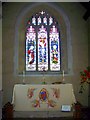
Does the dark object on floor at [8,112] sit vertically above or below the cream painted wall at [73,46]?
below

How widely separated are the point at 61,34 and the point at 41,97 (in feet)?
8.78

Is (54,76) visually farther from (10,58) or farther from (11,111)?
(11,111)

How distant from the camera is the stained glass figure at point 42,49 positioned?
859 cm

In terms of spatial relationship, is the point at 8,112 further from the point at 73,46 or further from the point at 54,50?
the point at 73,46

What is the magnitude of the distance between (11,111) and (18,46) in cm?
254

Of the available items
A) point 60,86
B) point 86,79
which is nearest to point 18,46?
point 60,86

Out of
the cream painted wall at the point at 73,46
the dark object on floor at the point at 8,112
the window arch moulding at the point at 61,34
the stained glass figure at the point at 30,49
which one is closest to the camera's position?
the dark object on floor at the point at 8,112

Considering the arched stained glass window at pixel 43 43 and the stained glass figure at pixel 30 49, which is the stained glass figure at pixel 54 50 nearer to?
the arched stained glass window at pixel 43 43

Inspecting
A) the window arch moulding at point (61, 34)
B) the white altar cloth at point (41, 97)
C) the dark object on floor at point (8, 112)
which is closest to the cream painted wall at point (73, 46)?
the window arch moulding at point (61, 34)

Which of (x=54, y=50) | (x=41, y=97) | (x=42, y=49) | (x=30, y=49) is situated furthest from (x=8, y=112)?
(x=54, y=50)

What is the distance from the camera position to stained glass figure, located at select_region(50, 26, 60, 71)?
8.55 meters

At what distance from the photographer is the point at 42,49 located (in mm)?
8633

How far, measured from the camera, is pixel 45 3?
27.7ft

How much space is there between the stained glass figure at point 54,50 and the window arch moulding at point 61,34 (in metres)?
0.18
